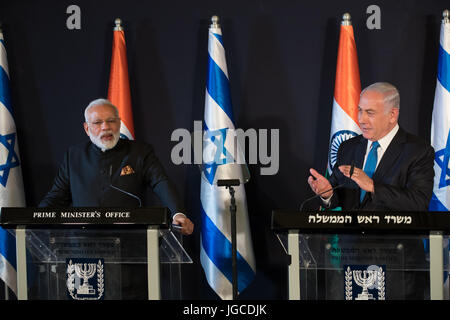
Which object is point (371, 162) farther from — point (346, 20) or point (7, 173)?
point (7, 173)

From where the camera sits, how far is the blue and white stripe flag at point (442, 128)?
15.5 ft

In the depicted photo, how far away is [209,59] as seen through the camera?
497cm

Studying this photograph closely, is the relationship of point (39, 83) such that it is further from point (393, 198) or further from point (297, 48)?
point (393, 198)

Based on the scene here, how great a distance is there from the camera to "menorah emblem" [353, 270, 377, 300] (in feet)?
8.91

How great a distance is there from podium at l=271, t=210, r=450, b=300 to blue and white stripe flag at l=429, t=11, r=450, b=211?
2008mm

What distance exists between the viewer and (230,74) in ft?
17.3

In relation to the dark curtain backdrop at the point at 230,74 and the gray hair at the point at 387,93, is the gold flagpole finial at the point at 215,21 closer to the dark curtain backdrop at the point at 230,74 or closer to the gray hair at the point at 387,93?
the dark curtain backdrop at the point at 230,74

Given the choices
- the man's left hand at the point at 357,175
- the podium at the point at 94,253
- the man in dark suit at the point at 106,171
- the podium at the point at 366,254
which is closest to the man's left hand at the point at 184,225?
the podium at the point at 94,253

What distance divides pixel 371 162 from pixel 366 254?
1.05m

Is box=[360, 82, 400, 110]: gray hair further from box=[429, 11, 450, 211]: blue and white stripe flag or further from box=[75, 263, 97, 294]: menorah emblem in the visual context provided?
box=[75, 263, 97, 294]: menorah emblem

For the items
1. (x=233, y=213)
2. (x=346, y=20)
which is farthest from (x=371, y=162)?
(x=346, y=20)

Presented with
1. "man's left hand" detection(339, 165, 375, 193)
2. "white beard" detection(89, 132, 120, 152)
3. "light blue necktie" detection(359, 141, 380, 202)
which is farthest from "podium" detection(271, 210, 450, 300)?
"white beard" detection(89, 132, 120, 152)

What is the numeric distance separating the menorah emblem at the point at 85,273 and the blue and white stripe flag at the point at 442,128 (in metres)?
2.83
